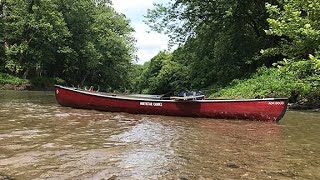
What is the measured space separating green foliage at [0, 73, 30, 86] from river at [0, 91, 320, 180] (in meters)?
26.0

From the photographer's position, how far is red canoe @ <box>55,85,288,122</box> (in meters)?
13.0

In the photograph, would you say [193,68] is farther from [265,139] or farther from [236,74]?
[265,139]

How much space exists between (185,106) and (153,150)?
6902 millimetres

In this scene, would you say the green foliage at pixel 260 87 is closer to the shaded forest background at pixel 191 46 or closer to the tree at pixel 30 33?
the shaded forest background at pixel 191 46

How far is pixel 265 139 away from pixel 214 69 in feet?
63.4

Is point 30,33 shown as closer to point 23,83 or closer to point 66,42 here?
point 66,42

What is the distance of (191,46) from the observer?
90.9 ft

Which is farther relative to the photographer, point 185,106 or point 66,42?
point 66,42

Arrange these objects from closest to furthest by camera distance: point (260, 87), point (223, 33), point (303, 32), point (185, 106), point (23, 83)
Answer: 1. point (303, 32)
2. point (185, 106)
3. point (260, 87)
4. point (223, 33)
5. point (23, 83)

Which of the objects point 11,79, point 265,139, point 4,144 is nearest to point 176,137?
point 265,139

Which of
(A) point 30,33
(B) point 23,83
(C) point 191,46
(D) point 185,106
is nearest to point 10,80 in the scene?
(B) point 23,83

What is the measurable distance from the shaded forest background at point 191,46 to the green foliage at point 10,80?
2.20ft

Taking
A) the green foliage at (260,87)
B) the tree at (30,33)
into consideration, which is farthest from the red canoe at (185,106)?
the tree at (30,33)

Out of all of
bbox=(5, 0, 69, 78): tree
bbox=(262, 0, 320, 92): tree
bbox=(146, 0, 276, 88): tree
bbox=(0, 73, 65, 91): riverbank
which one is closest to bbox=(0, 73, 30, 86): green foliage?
bbox=(0, 73, 65, 91): riverbank
